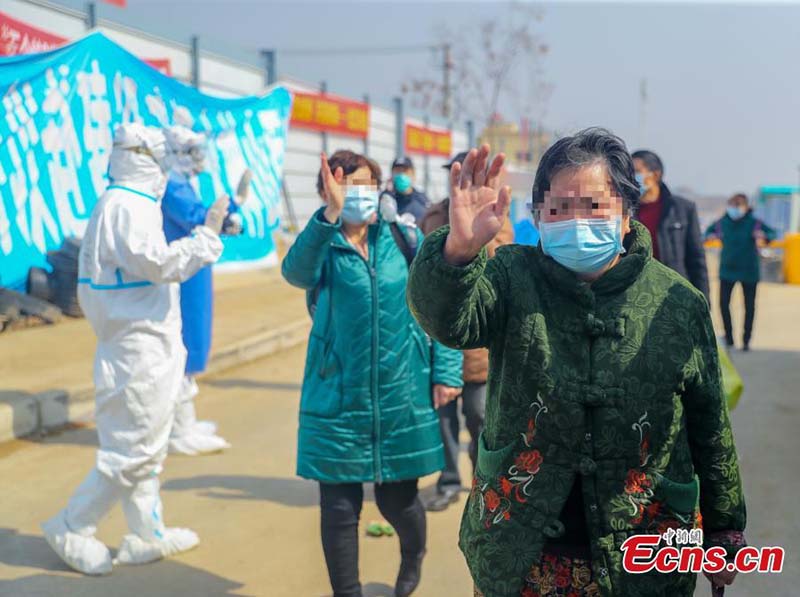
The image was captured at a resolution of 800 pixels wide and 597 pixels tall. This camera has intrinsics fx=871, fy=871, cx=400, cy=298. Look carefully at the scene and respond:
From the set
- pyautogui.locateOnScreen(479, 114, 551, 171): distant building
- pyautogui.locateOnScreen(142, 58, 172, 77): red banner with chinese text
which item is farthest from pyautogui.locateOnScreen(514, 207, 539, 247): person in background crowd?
pyautogui.locateOnScreen(479, 114, 551, 171): distant building

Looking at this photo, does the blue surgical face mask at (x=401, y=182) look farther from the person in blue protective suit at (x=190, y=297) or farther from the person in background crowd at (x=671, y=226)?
the person in background crowd at (x=671, y=226)

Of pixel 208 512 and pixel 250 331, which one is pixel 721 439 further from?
pixel 250 331

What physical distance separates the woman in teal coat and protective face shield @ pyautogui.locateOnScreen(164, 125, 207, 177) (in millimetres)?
2227

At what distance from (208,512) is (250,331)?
204 inches

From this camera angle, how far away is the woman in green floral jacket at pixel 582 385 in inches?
76.4

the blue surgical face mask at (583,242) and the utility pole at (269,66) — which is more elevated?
the utility pole at (269,66)

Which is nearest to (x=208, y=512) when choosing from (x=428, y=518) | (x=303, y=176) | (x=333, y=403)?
(x=428, y=518)

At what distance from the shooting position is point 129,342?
3.90 m

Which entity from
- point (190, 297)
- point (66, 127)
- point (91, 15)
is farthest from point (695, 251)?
point (91, 15)

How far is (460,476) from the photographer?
17.5 ft

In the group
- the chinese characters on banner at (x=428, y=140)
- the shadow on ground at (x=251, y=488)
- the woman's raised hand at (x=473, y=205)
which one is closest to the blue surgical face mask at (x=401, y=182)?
the shadow on ground at (x=251, y=488)

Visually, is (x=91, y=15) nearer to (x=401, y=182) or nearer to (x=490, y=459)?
(x=401, y=182)

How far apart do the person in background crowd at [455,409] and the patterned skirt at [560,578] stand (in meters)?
2.56

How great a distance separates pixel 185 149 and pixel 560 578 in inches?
162
